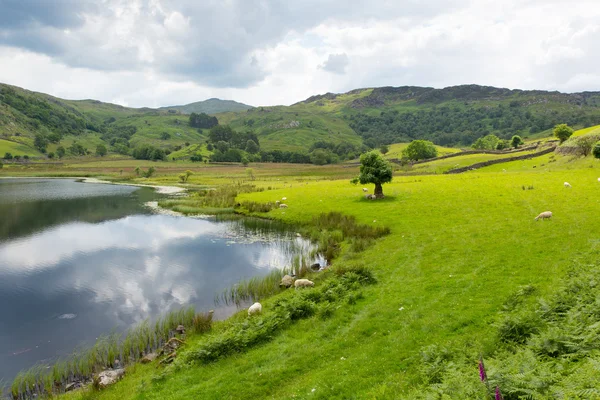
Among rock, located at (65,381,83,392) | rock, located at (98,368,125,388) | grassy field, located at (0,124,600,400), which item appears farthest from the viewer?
rock, located at (65,381,83,392)

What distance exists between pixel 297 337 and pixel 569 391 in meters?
10.6

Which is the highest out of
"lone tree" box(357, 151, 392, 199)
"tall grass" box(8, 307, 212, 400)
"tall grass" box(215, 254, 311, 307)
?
"lone tree" box(357, 151, 392, 199)

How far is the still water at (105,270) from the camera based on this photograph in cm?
1977

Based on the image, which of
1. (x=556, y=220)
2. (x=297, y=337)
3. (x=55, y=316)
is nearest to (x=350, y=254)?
(x=297, y=337)

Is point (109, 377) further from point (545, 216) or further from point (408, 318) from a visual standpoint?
point (545, 216)

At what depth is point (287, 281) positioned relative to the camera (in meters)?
24.2

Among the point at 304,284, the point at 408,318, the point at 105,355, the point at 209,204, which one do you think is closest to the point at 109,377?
the point at 105,355

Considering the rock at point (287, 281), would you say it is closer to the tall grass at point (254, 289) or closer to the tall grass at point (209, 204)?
the tall grass at point (254, 289)

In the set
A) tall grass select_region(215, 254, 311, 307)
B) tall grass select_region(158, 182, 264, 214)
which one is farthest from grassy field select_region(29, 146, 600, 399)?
tall grass select_region(158, 182, 264, 214)

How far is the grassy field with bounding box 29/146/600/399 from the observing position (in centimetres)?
1159

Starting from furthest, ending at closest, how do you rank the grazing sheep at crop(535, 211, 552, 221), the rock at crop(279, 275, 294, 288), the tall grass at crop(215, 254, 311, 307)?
the grazing sheep at crop(535, 211, 552, 221)
the rock at crop(279, 275, 294, 288)
the tall grass at crop(215, 254, 311, 307)

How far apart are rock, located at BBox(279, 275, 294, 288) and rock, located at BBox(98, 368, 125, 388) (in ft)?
37.0

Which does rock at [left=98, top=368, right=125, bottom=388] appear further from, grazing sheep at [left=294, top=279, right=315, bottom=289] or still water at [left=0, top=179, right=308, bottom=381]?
grazing sheep at [left=294, top=279, right=315, bottom=289]

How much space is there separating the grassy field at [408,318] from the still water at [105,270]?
651 centimetres
